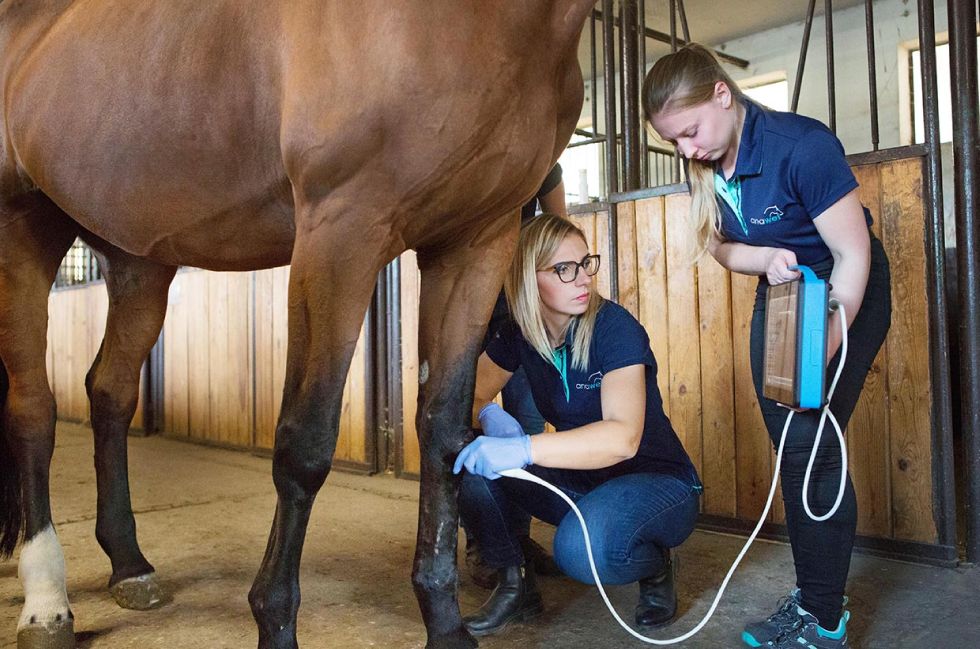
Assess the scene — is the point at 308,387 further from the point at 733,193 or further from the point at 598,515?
the point at 733,193

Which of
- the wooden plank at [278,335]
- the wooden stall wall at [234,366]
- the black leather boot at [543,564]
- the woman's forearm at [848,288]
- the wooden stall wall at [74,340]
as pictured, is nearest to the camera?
the woman's forearm at [848,288]

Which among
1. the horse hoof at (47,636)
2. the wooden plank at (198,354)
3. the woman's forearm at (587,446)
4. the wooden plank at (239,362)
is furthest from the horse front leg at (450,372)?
the wooden plank at (198,354)

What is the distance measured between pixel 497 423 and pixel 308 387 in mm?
504

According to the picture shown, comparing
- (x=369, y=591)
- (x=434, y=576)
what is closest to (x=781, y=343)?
(x=434, y=576)

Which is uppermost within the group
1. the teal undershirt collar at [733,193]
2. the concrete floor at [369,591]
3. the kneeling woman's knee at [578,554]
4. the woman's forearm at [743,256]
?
the teal undershirt collar at [733,193]

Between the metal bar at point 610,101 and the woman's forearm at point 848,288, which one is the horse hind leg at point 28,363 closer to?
the woman's forearm at point 848,288

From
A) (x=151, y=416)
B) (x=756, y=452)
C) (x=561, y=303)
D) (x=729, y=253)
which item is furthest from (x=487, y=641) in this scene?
(x=151, y=416)

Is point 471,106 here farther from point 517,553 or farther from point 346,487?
point 346,487

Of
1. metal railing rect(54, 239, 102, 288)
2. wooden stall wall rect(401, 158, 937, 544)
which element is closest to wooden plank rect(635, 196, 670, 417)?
wooden stall wall rect(401, 158, 937, 544)

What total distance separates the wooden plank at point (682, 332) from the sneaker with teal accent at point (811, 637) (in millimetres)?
1181

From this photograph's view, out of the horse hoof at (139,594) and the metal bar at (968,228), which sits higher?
the metal bar at (968,228)

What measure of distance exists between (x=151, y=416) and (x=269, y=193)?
484cm

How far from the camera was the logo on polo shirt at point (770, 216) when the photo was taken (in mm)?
1609

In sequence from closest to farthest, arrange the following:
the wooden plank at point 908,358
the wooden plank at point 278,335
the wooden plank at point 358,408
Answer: the wooden plank at point 908,358, the wooden plank at point 358,408, the wooden plank at point 278,335
